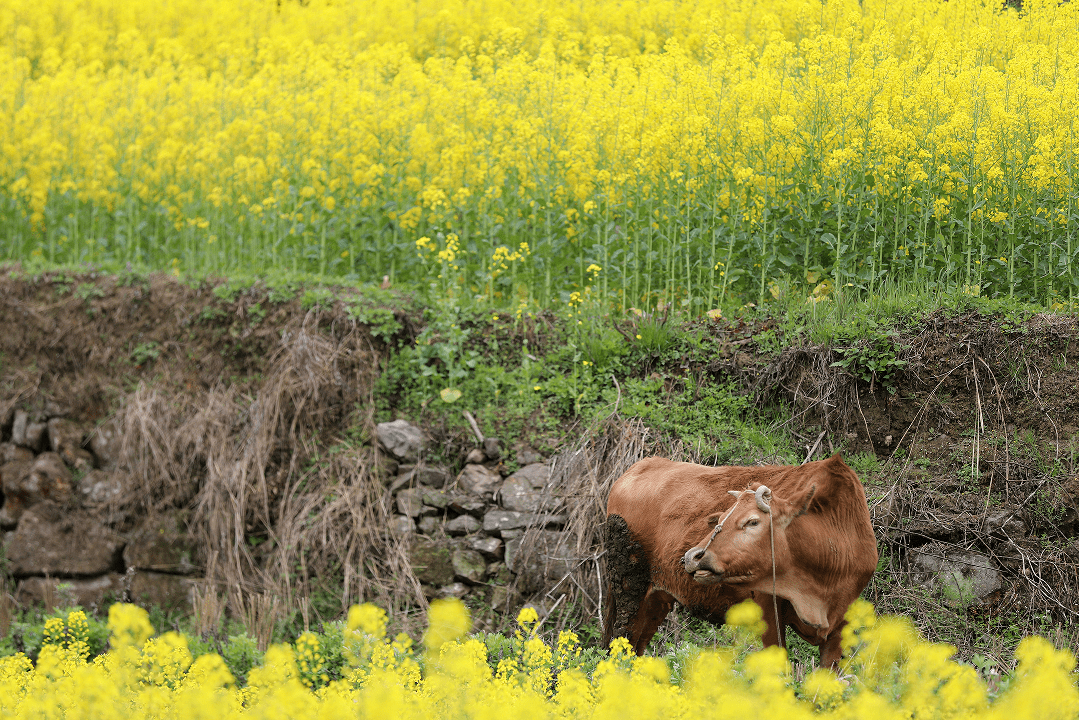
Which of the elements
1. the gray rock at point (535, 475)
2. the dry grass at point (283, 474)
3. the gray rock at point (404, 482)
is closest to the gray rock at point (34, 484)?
the dry grass at point (283, 474)

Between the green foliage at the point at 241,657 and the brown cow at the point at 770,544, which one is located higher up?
the brown cow at the point at 770,544

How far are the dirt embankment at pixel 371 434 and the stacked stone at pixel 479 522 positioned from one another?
0.11 metres

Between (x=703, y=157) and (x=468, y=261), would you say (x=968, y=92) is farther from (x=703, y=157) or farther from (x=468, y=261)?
(x=468, y=261)

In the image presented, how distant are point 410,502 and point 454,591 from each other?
0.60m

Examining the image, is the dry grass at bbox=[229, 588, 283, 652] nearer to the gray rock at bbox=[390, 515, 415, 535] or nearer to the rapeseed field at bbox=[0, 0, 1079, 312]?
the gray rock at bbox=[390, 515, 415, 535]

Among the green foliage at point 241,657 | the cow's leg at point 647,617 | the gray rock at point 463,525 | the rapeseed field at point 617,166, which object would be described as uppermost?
the rapeseed field at point 617,166

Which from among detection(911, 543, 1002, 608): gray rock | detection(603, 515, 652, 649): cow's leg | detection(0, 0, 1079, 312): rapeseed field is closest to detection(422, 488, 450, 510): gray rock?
detection(0, 0, 1079, 312): rapeseed field

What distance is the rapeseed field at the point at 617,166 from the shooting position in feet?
18.5

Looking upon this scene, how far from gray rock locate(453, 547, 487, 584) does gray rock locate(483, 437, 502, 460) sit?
574mm

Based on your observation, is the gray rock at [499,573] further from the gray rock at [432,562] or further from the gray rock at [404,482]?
the gray rock at [404,482]

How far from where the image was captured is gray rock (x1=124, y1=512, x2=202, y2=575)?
6.09 metres

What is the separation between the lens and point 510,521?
17.1 ft

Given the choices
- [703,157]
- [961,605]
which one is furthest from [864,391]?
[703,157]

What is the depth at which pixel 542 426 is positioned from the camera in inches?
217
